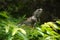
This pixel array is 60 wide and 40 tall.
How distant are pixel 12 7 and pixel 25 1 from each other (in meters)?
0.27

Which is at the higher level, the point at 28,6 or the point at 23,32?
the point at 28,6

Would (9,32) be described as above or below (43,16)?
below

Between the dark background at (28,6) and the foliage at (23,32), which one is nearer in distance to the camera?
the foliage at (23,32)

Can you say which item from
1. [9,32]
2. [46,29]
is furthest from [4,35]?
[46,29]

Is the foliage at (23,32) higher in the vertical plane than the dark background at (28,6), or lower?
lower

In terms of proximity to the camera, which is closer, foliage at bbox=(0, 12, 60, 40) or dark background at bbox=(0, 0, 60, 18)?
foliage at bbox=(0, 12, 60, 40)

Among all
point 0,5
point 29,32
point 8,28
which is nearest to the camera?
point 8,28

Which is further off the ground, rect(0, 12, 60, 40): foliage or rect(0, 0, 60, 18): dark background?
rect(0, 0, 60, 18): dark background

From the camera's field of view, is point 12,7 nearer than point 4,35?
No

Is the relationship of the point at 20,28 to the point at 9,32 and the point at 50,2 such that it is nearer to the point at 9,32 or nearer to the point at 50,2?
the point at 9,32

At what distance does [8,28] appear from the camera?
209 centimetres

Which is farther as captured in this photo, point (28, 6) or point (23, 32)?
point (28, 6)

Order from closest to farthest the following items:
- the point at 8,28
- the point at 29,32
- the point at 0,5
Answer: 1. the point at 8,28
2. the point at 29,32
3. the point at 0,5

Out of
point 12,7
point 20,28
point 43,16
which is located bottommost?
point 20,28
